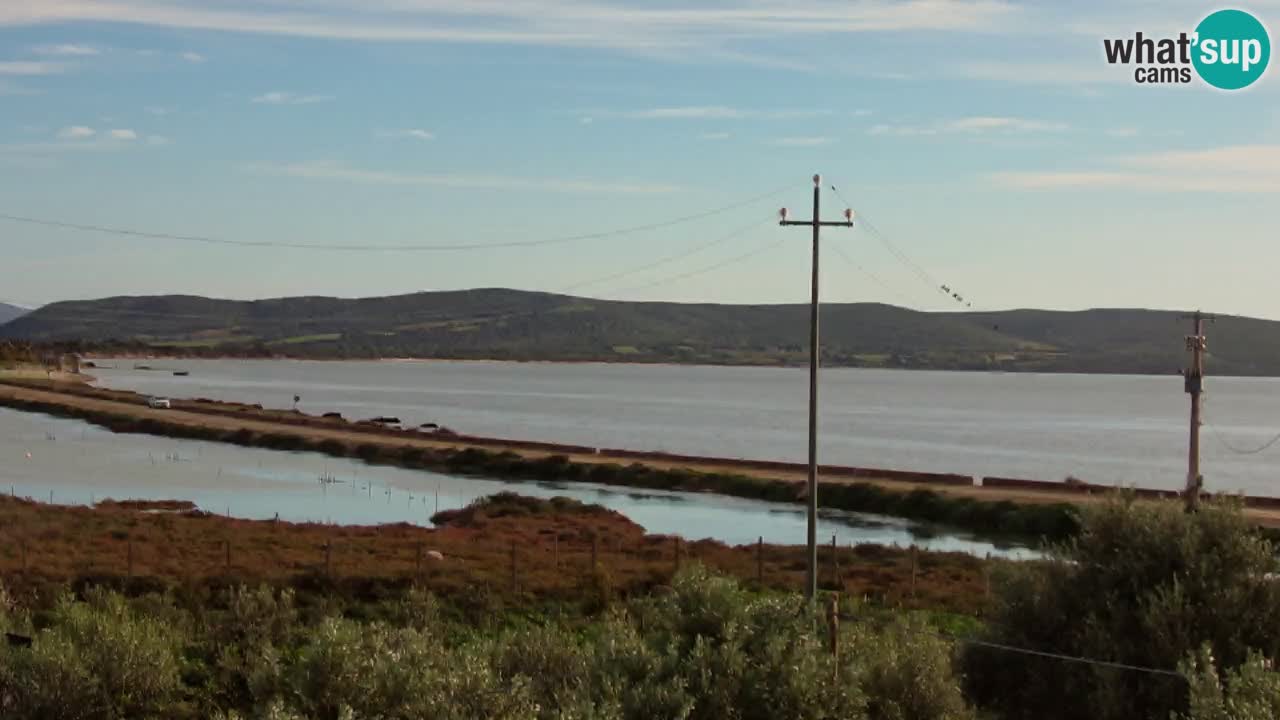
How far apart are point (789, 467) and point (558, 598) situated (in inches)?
2167

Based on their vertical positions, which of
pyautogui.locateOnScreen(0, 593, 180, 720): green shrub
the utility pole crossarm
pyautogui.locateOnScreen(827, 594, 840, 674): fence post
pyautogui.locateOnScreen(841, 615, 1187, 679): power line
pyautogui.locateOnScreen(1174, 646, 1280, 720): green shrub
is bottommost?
pyautogui.locateOnScreen(0, 593, 180, 720): green shrub

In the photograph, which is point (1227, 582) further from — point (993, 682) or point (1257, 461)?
point (1257, 461)

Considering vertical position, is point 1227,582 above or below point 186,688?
above

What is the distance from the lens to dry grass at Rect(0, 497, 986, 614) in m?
38.7

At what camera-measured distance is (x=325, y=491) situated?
77.6 metres

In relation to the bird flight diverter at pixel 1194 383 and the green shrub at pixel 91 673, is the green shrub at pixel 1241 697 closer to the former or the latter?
the green shrub at pixel 91 673

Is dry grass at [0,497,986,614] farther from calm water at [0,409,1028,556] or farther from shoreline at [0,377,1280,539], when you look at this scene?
shoreline at [0,377,1280,539]

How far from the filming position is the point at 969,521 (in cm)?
6944

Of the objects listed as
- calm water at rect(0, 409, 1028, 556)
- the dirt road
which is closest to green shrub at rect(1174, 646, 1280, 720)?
calm water at rect(0, 409, 1028, 556)

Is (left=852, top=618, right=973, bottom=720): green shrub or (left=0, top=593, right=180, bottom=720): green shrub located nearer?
(left=852, top=618, right=973, bottom=720): green shrub

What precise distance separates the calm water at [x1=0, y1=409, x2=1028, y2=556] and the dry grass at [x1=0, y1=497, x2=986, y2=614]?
6649 millimetres

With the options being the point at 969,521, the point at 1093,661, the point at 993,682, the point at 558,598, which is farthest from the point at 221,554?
the point at 969,521

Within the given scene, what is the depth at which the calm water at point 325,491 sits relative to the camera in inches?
2598

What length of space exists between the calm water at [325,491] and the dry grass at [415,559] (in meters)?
6.65
